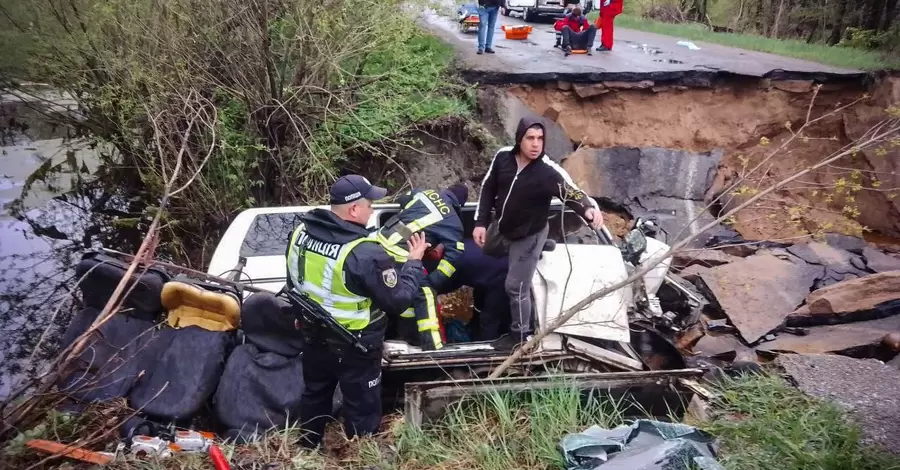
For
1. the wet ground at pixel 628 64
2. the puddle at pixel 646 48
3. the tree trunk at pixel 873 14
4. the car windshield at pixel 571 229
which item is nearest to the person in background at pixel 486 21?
the wet ground at pixel 628 64

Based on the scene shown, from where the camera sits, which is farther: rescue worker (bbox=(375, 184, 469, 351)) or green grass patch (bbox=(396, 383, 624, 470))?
rescue worker (bbox=(375, 184, 469, 351))

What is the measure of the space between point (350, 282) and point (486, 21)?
815 cm

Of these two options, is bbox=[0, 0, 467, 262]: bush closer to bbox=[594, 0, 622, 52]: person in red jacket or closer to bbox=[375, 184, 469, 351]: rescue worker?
bbox=[375, 184, 469, 351]: rescue worker

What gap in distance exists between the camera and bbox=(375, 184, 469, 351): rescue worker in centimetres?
404

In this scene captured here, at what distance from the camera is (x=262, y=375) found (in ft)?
13.0

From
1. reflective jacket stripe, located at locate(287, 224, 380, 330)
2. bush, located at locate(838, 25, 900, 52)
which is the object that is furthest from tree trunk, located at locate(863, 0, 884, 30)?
reflective jacket stripe, located at locate(287, 224, 380, 330)

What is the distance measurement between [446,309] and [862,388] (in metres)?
2.99

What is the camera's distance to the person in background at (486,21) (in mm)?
10273

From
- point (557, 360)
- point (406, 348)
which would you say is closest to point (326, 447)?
point (406, 348)

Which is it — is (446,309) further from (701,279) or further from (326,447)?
(701,279)

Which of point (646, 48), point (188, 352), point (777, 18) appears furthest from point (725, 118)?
point (777, 18)

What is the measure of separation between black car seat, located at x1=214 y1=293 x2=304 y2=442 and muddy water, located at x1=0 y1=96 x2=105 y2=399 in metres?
3.30

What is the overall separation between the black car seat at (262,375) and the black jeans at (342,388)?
0.58 ft

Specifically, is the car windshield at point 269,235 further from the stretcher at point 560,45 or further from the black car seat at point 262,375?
the stretcher at point 560,45
